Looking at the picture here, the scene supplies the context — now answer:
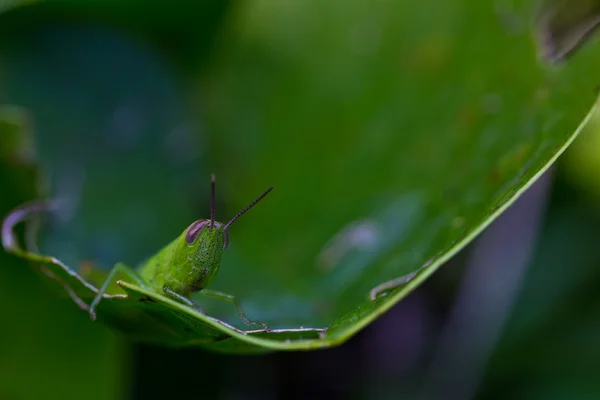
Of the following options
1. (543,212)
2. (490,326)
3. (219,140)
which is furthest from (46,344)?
(543,212)

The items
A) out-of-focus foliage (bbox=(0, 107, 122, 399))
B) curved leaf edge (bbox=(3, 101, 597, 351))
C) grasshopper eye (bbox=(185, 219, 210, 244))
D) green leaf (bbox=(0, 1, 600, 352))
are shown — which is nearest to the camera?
curved leaf edge (bbox=(3, 101, 597, 351))

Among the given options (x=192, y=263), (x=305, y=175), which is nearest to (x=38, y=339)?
(x=192, y=263)

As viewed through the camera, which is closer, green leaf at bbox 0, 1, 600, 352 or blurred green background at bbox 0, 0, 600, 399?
green leaf at bbox 0, 1, 600, 352

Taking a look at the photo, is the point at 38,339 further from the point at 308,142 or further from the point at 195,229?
the point at 308,142

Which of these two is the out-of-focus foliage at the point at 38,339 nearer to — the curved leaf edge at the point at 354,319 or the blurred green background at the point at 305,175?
the blurred green background at the point at 305,175

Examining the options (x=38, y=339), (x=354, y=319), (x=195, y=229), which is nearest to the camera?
(x=354, y=319)

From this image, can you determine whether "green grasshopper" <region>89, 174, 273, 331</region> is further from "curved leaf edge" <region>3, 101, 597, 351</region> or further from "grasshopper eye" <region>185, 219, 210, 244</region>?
"curved leaf edge" <region>3, 101, 597, 351</region>

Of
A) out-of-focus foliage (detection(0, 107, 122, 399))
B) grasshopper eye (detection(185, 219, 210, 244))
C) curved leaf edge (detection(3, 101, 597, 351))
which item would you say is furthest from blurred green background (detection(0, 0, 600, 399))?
curved leaf edge (detection(3, 101, 597, 351))
